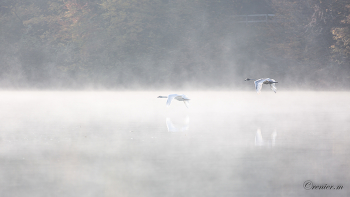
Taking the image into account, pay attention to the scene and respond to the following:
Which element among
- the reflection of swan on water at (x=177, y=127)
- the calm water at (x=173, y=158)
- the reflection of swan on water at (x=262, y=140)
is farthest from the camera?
the reflection of swan on water at (x=177, y=127)

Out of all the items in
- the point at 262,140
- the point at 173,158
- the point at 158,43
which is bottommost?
the point at 173,158

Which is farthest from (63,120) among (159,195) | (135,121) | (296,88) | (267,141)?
(296,88)

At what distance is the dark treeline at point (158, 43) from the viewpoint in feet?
113

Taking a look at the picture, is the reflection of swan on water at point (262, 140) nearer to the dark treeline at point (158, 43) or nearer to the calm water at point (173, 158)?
the calm water at point (173, 158)

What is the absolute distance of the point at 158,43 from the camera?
3803cm

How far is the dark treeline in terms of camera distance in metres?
34.4

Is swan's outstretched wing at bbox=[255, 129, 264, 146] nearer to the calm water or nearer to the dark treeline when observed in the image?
the calm water

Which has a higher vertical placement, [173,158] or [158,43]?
[158,43]

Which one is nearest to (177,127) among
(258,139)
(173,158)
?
(258,139)

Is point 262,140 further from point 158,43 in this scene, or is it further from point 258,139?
point 158,43

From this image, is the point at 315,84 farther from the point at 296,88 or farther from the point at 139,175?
the point at 139,175

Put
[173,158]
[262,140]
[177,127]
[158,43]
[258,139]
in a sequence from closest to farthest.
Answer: [173,158]
[262,140]
[258,139]
[177,127]
[158,43]

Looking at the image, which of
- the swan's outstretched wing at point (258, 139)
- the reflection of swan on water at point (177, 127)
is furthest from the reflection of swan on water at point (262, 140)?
the reflection of swan on water at point (177, 127)

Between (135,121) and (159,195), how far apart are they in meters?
7.29
